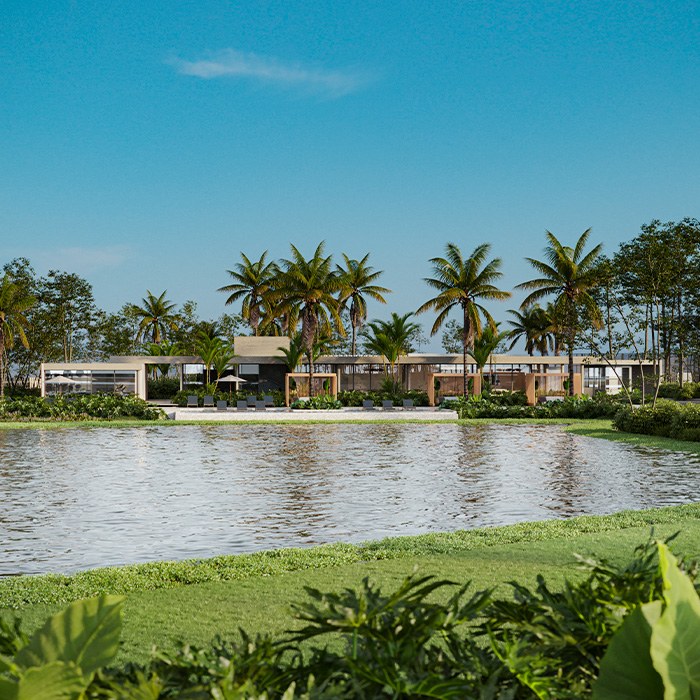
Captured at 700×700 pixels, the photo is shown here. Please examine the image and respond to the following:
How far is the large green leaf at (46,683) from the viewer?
80 centimetres

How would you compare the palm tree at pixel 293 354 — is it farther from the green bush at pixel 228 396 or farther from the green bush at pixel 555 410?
the green bush at pixel 555 410

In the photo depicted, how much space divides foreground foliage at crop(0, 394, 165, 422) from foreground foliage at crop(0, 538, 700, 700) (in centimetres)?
2897

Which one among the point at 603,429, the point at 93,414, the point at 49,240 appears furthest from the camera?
the point at 49,240

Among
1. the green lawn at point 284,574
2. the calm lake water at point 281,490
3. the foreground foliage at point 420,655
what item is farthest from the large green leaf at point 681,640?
the calm lake water at point 281,490

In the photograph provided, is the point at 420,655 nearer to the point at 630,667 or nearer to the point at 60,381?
the point at 630,667

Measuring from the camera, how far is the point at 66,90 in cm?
4491

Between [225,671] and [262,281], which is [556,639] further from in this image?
[262,281]

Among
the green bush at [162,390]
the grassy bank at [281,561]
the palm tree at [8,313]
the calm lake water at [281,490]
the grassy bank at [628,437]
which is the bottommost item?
the grassy bank at [628,437]

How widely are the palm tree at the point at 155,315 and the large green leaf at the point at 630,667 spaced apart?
62.1 meters

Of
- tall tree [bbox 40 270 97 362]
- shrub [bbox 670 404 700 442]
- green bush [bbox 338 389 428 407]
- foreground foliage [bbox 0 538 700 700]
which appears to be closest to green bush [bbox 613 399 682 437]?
shrub [bbox 670 404 700 442]

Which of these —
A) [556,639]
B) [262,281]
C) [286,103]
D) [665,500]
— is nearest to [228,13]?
[286,103]

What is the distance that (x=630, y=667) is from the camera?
85cm

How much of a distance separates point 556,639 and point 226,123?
161ft

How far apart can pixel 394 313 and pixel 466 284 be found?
4963mm
